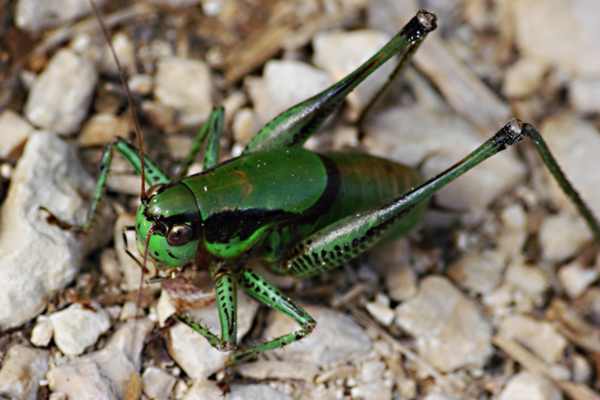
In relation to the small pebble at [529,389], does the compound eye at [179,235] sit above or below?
above

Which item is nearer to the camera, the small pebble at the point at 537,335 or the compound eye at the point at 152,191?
the compound eye at the point at 152,191

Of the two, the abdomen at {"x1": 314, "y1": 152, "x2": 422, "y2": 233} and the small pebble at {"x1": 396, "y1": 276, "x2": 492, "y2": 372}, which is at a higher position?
the abdomen at {"x1": 314, "y1": 152, "x2": 422, "y2": 233}

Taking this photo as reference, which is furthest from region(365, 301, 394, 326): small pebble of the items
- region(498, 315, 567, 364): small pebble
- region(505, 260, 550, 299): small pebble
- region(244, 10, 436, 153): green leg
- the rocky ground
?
region(244, 10, 436, 153): green leg

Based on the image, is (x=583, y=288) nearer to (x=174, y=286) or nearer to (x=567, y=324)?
(x=567, y=324)

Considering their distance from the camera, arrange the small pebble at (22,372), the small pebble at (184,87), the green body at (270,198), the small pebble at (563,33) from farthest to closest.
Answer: the small pebble at (563,33) → the small pebble at (184,87) → the green body at (270,198) → the small pebble at (22,372)

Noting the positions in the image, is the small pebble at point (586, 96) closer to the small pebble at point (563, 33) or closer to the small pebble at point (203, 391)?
the small pebble at point (563, 33)

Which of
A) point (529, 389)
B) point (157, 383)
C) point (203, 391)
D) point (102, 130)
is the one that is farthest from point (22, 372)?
point (529, 389)

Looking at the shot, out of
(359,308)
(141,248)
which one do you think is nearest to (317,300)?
(359,308)

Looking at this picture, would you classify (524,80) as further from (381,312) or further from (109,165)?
(109,165)

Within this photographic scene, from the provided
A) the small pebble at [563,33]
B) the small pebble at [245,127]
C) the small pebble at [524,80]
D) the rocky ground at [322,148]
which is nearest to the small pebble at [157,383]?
the rocky ground at [322,148]

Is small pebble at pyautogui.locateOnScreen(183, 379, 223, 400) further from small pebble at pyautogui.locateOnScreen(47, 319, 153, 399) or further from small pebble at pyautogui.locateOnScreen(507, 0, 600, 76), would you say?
small pebble at pyautogui.locateOnScreen(507, 0, 600, 76)
